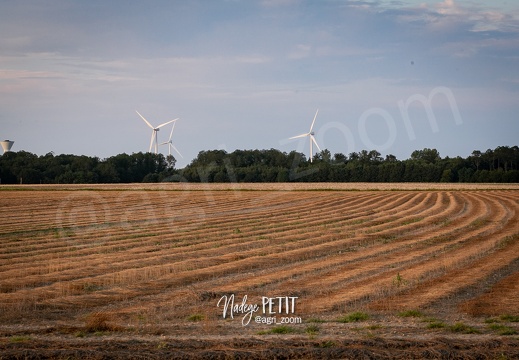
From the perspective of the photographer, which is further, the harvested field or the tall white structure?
the tall white structure

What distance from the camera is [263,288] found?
1689cm

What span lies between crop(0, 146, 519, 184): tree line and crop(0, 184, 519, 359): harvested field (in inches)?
2931

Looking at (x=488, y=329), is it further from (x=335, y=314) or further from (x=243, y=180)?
(x=243, y=180)

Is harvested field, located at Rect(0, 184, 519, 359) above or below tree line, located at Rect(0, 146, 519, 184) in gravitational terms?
below

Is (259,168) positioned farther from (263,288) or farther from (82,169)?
(263,288)

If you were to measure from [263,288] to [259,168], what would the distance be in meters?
95.2

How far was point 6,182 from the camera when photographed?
10731 centimetres

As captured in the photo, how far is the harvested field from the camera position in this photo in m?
11.3

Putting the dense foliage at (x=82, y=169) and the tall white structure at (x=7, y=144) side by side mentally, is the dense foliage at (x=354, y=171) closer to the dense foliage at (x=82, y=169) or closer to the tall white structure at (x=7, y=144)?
the dense foliage at (x=82, y=169)

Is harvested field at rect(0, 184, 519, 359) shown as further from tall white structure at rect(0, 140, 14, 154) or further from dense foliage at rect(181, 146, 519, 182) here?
tall white structure at rect(0, 140, 14, 154)

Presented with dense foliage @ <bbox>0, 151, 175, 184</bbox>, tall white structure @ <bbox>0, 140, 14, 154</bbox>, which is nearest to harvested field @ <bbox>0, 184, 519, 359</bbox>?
dense foliage @ <bbox>0, 151, 175, 184</bbox>

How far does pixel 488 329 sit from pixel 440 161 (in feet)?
349

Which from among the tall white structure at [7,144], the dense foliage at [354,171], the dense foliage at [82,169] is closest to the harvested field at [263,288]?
the dense foliage at [354,171]

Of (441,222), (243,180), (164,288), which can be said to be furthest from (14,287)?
A: (243,180)
